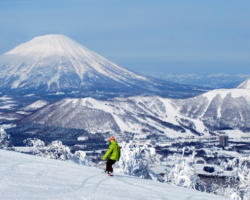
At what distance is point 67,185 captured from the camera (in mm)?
19547

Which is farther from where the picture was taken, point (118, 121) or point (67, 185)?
point (118, 121)

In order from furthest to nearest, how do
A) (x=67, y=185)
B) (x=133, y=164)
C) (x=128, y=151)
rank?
(x=128, y=151) → (x=133, y=164) → (x=67, y=185)

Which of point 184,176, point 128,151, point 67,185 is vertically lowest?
point 184,176

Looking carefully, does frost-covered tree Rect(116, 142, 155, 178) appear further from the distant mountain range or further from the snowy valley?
the distant mountain range

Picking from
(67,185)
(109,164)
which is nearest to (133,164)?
(109,164)

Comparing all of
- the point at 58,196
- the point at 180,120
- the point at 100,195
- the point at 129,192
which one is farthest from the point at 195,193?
the point at 180,120

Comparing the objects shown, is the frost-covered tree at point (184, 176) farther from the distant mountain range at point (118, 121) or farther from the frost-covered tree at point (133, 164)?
the distant mountain range at point (118, 121)

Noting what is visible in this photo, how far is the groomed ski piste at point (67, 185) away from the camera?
17664mm

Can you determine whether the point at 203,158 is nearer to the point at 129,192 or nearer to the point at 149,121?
the point at 149,121

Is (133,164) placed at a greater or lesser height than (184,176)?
greater

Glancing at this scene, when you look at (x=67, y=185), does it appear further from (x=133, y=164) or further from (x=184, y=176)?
(x=133, y=164)

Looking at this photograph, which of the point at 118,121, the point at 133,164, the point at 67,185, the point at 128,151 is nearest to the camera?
the point at 67,185

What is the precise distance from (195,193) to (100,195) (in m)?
6.12

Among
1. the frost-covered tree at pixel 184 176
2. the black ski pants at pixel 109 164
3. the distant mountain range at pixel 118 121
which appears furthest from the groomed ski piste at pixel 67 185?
the distant mountain range at pixel 118 121
